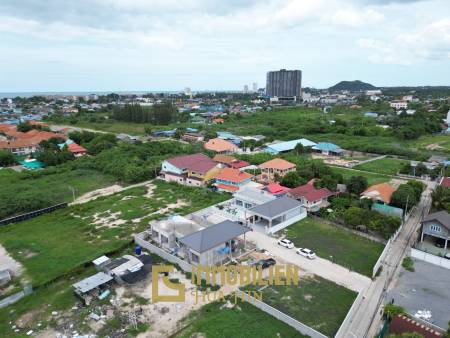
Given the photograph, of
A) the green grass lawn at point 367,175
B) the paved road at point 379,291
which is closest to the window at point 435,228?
the paved road at point 379,291

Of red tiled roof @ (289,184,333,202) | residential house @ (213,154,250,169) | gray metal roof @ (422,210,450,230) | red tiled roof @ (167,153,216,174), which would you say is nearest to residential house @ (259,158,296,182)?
residential house @ (213,154,250,169)

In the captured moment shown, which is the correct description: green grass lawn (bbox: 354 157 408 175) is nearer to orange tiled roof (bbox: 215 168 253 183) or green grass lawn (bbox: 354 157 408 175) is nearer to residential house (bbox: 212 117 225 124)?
orange tiled roof (bbox: 215 168 253 183)

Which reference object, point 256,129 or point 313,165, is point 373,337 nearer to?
point 313,165

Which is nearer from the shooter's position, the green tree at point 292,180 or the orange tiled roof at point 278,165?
the green tree at point 292,180

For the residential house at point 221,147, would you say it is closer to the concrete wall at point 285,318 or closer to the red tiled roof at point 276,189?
the red tiled roof at point 276,189

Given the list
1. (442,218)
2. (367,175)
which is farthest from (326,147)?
(442,218)

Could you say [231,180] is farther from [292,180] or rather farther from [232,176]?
[292,180]

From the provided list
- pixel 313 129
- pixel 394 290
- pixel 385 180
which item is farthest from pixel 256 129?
pixel 394 290
